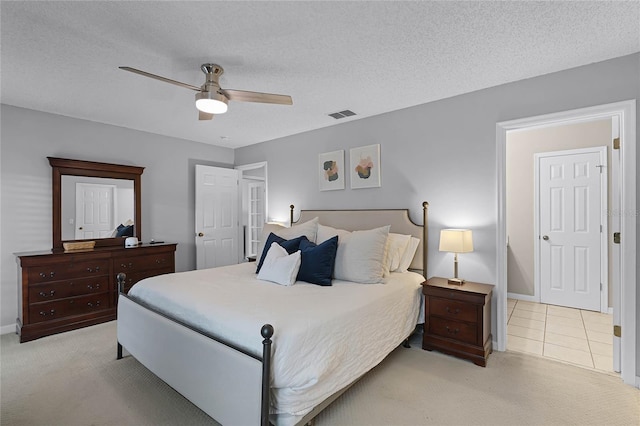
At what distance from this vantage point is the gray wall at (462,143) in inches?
97.4

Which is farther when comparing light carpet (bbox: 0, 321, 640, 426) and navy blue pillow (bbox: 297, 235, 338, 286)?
navy blue pillow (bbox: 297, 235, 338, 286)

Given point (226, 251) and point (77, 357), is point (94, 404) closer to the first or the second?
point (77, 357)

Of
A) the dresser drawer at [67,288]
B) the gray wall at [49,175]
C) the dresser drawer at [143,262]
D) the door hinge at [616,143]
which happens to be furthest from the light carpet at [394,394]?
the door hinge at [616,143]

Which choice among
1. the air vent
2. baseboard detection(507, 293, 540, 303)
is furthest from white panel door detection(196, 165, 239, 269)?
baseboard detection(507, 293, 540, 303)

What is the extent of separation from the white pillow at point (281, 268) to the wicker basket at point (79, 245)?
2.48 m

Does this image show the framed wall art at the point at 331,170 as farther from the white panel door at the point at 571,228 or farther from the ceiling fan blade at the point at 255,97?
the white panel door at the point at 571,228

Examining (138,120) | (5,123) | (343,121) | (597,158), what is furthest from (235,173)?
(597,158)

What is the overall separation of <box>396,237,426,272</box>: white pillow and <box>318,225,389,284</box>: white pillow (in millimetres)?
432

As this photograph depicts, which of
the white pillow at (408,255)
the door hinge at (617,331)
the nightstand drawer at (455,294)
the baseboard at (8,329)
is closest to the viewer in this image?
the door hinge at (617,331)

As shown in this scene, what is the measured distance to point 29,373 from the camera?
96.8 inches

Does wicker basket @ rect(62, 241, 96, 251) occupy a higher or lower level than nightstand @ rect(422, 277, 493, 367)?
higher

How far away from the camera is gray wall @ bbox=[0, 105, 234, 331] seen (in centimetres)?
336

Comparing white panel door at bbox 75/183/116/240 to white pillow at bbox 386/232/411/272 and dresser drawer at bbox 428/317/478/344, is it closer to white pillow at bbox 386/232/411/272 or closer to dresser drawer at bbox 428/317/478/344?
white pillow at bbox 386/232/411/272

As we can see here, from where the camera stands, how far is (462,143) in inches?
121
